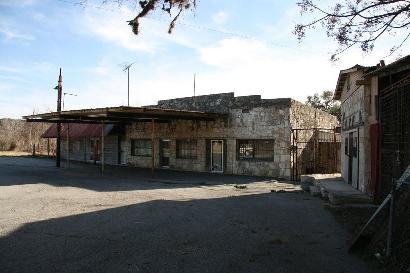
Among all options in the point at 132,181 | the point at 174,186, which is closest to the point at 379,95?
the point at 174,186

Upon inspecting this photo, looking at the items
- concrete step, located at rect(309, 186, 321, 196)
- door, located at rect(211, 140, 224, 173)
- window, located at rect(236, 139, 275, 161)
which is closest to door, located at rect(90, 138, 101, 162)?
door, located at rect(211, 140, 224, 173)

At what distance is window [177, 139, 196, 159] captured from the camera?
23.7 meters

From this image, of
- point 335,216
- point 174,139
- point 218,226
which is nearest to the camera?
point 218,226

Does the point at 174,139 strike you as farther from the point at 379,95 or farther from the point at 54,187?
the point at 379,95

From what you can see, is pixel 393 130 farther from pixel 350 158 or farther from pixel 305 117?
pixel 305 117

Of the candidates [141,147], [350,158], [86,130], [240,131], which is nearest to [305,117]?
[240,131]

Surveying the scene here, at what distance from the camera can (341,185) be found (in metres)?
14.2

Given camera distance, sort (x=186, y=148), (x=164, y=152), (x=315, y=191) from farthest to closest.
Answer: (x=164, y=152) < (x=186, y=148) < (x=315, y=191)

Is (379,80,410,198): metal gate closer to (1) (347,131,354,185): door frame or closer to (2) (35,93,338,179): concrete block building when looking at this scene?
(1) (347,131,354,185): door frame

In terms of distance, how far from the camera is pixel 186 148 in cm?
2414

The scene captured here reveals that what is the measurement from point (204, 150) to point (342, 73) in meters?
9.86

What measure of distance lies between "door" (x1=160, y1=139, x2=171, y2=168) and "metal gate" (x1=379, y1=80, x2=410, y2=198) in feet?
53.2

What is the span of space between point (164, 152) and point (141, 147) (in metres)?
2.67

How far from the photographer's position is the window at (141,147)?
27.1 meters
